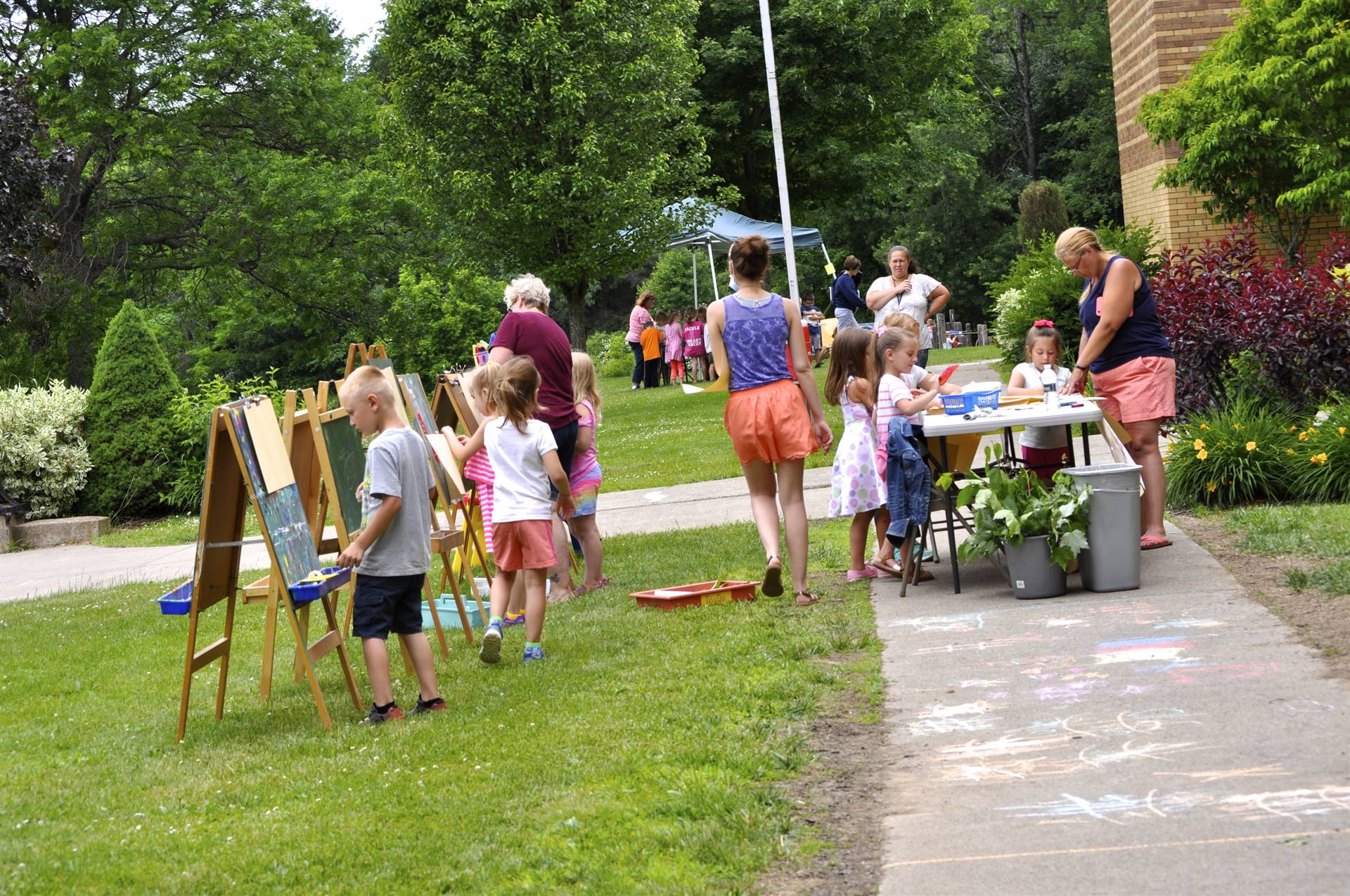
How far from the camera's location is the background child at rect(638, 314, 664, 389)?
31.0 m

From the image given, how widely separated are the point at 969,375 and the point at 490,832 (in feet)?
61.7

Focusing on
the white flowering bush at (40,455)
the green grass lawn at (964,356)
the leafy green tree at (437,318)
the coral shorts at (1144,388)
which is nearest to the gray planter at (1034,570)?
the coral shorts at (1144,388)

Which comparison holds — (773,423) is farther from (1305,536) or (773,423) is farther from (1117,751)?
(1117,751)

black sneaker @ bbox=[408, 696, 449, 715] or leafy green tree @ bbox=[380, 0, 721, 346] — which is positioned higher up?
leafy green tree @ bbox=[380, 0, 721, 346]

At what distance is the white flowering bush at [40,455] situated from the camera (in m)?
16.5

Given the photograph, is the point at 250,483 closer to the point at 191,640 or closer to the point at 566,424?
the point at 191,640

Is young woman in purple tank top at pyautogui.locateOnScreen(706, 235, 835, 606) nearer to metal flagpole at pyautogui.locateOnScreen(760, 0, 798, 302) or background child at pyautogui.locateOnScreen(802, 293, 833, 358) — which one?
metal flagpole at pyautogui.locateOnScreen(760, 0, 798, 302)

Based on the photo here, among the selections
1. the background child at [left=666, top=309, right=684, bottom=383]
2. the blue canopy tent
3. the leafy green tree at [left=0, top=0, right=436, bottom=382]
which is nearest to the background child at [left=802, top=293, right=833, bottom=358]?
the blue canopy tent

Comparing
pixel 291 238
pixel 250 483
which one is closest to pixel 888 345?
pixel 250 483

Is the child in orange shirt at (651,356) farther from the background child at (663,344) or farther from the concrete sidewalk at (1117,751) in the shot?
the concrete sidewalk at (1117,751)

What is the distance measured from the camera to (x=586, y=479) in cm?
893

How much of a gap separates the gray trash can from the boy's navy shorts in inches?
131

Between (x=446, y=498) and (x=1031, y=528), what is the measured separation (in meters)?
3.34

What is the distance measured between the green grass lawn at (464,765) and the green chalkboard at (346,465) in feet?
2.85
